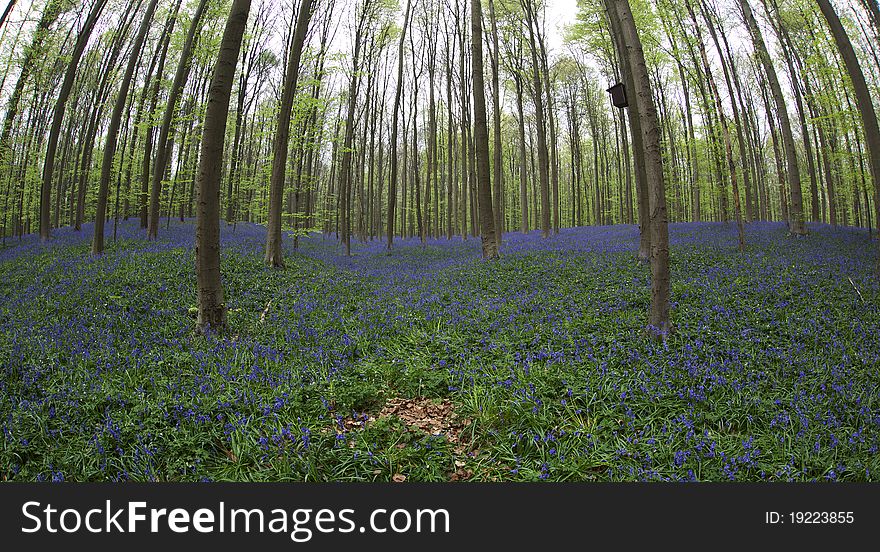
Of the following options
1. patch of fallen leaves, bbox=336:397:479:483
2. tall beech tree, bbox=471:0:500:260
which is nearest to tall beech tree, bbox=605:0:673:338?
patch of fallen leaves, bbox=336:397:479:483

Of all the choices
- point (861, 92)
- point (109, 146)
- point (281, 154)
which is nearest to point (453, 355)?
point (281, 154)

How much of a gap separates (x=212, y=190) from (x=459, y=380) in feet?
17.6

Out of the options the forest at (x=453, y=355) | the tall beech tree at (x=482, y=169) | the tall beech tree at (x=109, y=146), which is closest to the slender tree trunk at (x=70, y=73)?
the forest at (x=453, y=355)

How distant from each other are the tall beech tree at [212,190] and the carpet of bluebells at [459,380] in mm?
488

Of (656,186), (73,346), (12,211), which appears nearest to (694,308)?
(656,186)

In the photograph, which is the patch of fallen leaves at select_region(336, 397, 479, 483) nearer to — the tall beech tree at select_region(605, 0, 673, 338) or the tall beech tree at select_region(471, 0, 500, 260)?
the tall beech tree at select_region(605, 0, 673, 338)

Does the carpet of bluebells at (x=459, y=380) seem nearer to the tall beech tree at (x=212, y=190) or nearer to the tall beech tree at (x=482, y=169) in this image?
the tall beech tree at (x=212, y=190)

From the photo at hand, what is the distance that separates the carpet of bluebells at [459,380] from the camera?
3311mm

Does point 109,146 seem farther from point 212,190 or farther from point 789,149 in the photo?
point 789,149

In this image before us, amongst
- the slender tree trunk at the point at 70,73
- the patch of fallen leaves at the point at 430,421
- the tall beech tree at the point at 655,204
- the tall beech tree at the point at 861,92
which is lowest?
the patch of fallen leaves at the point at 430,421

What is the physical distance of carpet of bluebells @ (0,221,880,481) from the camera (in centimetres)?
331

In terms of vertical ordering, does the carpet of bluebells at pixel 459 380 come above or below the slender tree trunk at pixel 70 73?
below

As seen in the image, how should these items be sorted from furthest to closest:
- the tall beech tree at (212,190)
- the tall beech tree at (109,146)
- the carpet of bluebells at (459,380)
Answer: the tall beech tree at (109,146), the tall beech tree at (212,190), the carpet of bluebells at (459,380)

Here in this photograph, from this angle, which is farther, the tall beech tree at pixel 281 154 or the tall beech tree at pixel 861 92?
the tall beech tree at pixel 281 154
